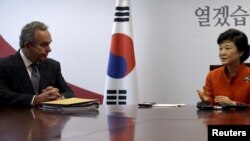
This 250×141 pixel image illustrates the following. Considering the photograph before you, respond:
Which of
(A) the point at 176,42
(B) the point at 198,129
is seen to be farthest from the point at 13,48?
(B) the point at 198,129

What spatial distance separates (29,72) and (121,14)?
63.8 inches

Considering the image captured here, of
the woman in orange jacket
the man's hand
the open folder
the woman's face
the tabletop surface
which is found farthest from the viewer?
the woman's face

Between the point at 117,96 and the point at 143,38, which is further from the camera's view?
the point at 143,38

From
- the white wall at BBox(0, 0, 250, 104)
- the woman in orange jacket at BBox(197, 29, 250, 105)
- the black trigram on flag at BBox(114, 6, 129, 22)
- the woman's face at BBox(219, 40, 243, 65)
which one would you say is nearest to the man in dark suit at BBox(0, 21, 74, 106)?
the woman in orange jacket at BBox(197, 29, 250, 105)

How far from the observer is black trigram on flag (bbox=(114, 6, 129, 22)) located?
4285mm

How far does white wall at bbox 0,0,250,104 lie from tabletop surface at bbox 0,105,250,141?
2239 millimetres

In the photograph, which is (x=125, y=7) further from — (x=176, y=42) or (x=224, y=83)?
(x=224, y=83)

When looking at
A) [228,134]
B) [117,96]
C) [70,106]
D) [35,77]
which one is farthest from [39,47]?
[228,134]

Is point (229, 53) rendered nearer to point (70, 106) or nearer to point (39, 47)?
point (70, 106)

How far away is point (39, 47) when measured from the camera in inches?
121

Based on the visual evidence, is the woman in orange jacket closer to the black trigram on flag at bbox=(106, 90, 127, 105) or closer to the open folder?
the open folder

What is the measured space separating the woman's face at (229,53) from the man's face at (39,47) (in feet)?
4.54

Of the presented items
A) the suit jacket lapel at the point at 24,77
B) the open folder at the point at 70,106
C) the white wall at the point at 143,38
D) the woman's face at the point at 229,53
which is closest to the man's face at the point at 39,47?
the suit jacket lapel at the point at 24,77

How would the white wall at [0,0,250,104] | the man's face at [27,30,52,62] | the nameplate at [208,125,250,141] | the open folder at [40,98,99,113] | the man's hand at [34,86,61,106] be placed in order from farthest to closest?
1. the white wall at [0,0,250,104]
2. the man's face at [27,30,52,62]
3. the man's hand at [34,86,61,106]
4. the open folder at [40,98,99,113]
5. the nameplate at [208,125,250,141]
